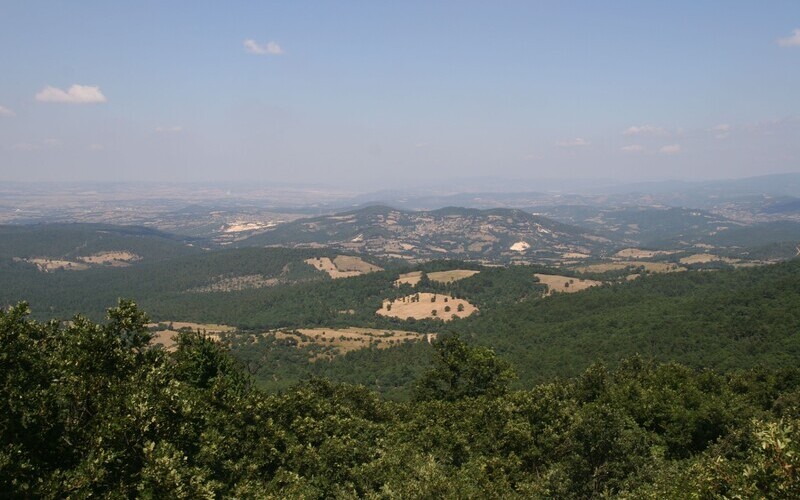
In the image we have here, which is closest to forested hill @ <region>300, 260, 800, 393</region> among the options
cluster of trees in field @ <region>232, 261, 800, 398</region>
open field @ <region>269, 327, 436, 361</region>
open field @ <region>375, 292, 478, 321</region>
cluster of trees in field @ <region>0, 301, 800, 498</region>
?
cluster of trees in field @ <region>232, 261, 800, 398</region>

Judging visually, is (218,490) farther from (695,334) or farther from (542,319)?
(542,319)

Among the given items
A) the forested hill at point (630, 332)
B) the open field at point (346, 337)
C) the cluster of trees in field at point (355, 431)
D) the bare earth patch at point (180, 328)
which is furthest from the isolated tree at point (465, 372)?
the bare earth patch at point (180, 328)

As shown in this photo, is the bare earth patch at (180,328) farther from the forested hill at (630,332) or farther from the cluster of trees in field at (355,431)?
the cluster of trees in field at (355,431)

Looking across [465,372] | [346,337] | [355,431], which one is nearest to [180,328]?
[346,337]

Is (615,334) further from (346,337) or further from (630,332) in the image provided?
(346,337)

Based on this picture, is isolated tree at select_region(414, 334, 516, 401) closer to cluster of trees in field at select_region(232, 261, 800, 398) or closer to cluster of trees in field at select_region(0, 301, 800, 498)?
cluster of trees in field at select_region(0, 301, 800, 498)
